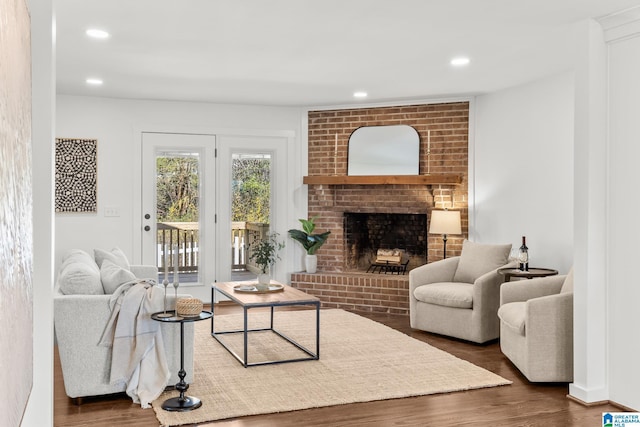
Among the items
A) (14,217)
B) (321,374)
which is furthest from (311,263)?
(14,217)

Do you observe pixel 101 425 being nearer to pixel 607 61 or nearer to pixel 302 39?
pixel 302 39

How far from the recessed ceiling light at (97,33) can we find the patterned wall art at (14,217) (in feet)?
9.00

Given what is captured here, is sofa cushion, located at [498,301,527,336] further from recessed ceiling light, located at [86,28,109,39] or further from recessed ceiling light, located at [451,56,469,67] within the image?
recessed ceiling light, located at [86,28,109,39]

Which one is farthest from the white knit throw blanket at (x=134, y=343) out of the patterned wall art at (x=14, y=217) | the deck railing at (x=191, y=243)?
the deck railing at (x=191, y=243)

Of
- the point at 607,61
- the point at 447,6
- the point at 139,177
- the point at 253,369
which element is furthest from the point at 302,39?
the point at 139,177

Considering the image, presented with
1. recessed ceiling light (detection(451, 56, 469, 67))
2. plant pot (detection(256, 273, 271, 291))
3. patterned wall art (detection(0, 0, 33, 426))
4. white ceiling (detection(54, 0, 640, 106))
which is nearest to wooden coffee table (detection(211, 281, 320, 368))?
plant pot (detection(256, 273, 271, 291))

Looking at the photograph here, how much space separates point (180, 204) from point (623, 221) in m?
5.06

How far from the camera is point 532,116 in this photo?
616 cm

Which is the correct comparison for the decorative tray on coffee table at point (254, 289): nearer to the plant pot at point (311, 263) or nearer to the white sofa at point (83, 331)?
the white sofa at point (83, 331)

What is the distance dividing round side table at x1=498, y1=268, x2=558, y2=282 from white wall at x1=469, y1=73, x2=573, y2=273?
0.25 meters

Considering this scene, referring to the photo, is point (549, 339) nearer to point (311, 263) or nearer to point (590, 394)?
point (590, 394)

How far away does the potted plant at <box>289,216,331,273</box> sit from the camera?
24.6 ft

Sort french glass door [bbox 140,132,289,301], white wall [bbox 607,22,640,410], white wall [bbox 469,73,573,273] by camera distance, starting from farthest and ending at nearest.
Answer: french glass door [bbox 140,132,289,301], white wall [bbox 469,73,573,273], white wall [bbox 607,22,640,410]

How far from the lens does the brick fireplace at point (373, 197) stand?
23.3 feet
